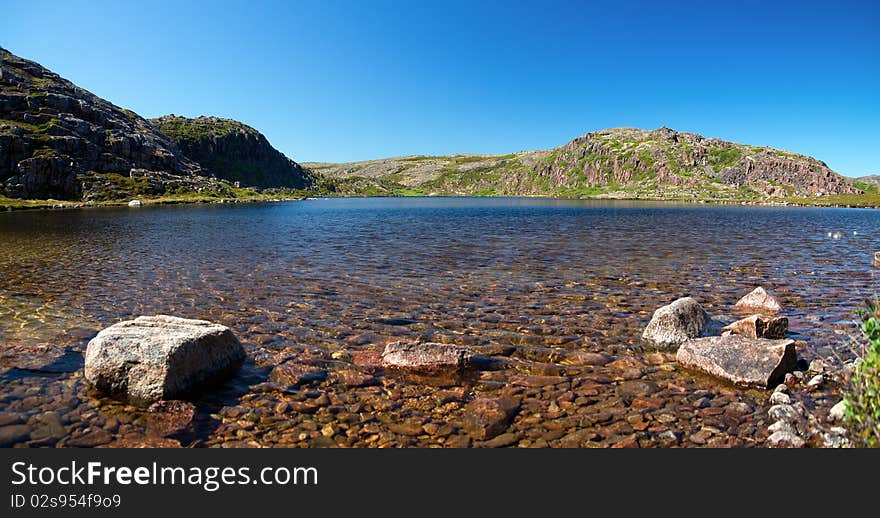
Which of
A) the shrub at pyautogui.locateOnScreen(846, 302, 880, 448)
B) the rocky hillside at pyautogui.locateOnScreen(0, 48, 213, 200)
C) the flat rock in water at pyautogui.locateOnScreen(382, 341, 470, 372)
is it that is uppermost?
the rocky hillside at pyautogui.locateOnScreen(0, 48, 213, 200)

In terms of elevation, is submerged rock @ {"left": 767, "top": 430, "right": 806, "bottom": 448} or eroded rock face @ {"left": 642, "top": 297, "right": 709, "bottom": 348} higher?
eroded rock face @ {"left": 642, "top": 297, "right": 709, "bottom": 348}

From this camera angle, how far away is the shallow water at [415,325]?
33.5ft

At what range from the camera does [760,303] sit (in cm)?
1939

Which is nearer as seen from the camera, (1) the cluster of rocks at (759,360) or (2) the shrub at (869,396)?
(2) the shrub at (869,396)

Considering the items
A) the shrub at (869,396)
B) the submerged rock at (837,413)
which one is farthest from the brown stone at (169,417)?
the submerged rock at (837,413)

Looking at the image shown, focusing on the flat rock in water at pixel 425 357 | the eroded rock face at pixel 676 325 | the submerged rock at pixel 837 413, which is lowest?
the flat rock in water at pixel 425 357

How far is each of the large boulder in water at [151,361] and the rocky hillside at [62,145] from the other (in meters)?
156

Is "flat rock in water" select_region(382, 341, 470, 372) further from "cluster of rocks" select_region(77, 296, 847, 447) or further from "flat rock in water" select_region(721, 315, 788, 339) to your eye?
"flat rock in water" select_region(721, 315, 788, 339)

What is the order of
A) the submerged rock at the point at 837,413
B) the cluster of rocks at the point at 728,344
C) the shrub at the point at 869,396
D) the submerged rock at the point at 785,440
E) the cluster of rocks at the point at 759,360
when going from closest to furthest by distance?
the shrub at the point at 869,396 → the submerged rock at the point at 785,440 → the cluster of rocks at the point at 759,360 → the submerged rock at the point at 837,413 → the cluster of rocks at the point at 728,344

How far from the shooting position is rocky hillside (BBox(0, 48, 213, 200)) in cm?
13388

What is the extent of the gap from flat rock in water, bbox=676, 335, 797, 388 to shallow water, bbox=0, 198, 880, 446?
21.8 inches

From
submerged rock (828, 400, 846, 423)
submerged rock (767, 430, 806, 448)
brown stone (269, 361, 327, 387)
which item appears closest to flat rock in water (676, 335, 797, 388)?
submerged rock (828, 400, 846, 423)

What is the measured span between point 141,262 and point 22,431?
26.6 meters

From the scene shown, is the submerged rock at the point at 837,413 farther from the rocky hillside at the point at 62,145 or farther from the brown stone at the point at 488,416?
the rocky hillside at the point at 62,145
